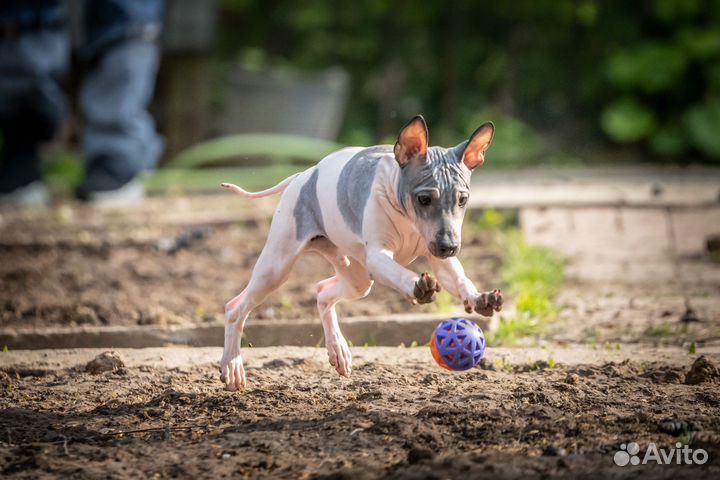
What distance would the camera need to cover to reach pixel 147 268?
6797 millimetres

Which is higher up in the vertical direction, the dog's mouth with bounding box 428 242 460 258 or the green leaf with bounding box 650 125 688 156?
the green leaf with bounding box 650 125 688 156

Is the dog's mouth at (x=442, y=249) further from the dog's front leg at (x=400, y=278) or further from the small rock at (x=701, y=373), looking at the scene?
the small rock at (x=701, y=373)

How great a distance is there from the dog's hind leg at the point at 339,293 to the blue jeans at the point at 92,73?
212 inches

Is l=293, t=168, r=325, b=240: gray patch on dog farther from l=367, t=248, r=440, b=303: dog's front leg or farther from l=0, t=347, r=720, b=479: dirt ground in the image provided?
l=0, t=347, r=720, b=479: dirt ground

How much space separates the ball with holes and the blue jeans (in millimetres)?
5901

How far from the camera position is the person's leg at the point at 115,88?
8.98 metres

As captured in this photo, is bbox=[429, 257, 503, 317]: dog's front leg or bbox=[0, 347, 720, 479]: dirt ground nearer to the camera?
bbox=[0, 347, 720, 479]: dirt ground

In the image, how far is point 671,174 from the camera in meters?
9.91

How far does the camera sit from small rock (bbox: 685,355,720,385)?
3859mm

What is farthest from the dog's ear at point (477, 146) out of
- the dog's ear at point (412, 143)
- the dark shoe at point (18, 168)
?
the dark shoe at point (18, 168)

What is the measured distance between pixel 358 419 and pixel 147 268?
3.72 meters

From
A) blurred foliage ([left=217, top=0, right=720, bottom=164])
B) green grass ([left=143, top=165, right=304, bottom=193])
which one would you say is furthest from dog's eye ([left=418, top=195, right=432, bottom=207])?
blurred foliage ([left=217, top=0, right=720, bottom=164])

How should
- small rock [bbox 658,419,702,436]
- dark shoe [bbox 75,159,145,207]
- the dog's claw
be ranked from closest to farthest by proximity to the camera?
small rock [bbox 658,419,702,436] < the dog's claw < dark shoe [bbox 75,159,145,207]

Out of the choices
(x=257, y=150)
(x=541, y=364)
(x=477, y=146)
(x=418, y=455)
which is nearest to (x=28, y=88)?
(x=257, y=150)
